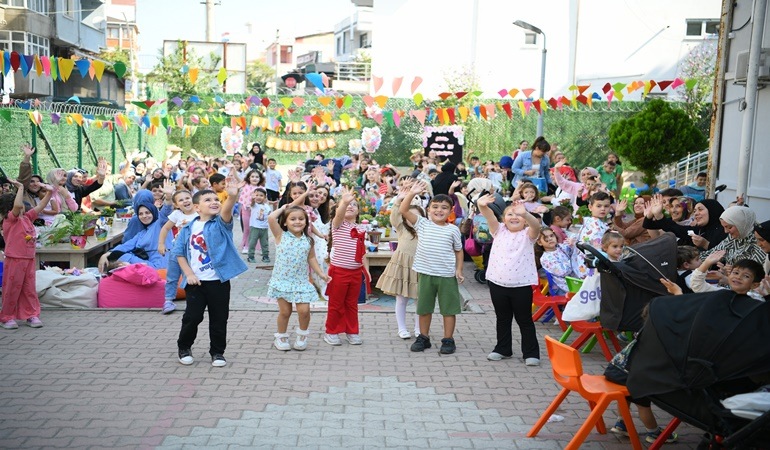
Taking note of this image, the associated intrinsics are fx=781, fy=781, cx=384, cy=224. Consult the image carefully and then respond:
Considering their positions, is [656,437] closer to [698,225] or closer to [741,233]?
[741,233]

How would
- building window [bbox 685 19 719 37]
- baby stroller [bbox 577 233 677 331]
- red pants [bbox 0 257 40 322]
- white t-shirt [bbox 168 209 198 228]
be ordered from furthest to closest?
building window [bbox 685 19 719 37]
white t-shirt [bbox 168 209 198 228]
red pants [bbox 0 257 40 322]
baby stroller [bbox 577 233 677 331]

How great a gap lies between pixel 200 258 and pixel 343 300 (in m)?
1.64

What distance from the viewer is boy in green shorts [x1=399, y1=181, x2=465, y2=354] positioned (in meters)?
7.88

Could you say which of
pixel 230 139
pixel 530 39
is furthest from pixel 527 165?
pixel 530 39

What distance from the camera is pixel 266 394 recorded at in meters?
6.52

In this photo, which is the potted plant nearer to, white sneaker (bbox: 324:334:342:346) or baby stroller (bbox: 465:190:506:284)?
white sneaker (bbox: 324:334:342:346)

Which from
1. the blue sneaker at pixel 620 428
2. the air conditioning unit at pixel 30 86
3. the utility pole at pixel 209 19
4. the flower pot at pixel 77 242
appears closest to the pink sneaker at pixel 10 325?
the flower pot at pixel 77 242

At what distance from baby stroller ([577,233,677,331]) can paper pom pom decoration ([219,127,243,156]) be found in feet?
94.8

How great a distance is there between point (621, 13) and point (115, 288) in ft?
92.0

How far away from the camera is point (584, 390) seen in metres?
5.18

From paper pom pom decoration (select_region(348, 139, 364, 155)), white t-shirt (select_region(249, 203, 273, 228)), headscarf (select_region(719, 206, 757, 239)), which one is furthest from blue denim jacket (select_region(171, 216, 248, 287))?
paper pom pom decoration (select_region(348, 139, 364, 155))

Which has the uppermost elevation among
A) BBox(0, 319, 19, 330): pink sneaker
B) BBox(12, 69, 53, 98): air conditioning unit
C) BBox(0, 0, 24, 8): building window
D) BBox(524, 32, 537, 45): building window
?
BBox(0, 0, 24, 8): building window

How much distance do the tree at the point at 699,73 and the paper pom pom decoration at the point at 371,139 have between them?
12.3m

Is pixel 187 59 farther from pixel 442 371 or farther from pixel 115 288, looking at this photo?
pixel 442 371
